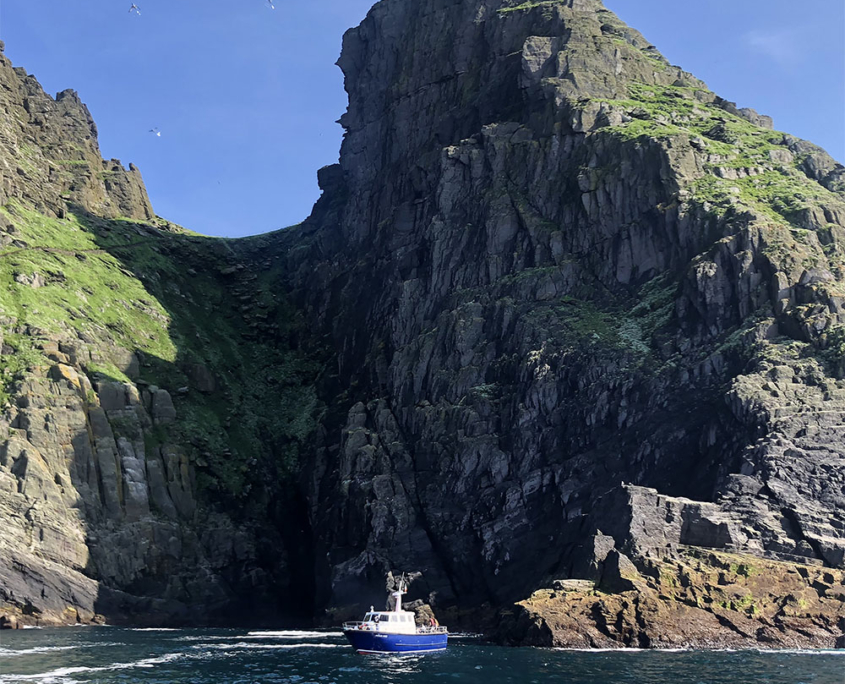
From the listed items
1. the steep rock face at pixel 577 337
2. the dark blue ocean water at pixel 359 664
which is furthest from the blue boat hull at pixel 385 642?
the steep rock face at pixel 577 337

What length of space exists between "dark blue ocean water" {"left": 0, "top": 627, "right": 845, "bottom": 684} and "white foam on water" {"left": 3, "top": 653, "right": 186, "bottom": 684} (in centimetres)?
8

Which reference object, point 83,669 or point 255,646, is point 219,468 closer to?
point 255,646

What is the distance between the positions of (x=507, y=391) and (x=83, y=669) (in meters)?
70.6

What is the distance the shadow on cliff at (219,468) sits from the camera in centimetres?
13812

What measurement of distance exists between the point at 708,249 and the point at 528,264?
30131mm

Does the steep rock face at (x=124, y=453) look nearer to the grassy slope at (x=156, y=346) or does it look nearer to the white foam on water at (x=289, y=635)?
the grassy slope at (x=156, y=346)

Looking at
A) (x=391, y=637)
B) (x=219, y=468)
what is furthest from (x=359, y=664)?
(x=219, y=468)

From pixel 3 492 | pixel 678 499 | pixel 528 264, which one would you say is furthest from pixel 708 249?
pixel 3 492

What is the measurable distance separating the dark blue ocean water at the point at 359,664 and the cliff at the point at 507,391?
28.3 feet

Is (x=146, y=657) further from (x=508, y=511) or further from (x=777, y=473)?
(x=777, y=473)

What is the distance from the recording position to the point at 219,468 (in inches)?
6240

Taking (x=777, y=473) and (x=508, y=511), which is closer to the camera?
(x=777, y=473)

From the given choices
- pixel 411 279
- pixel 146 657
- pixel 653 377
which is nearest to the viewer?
pixel 146 657

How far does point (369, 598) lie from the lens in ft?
424
